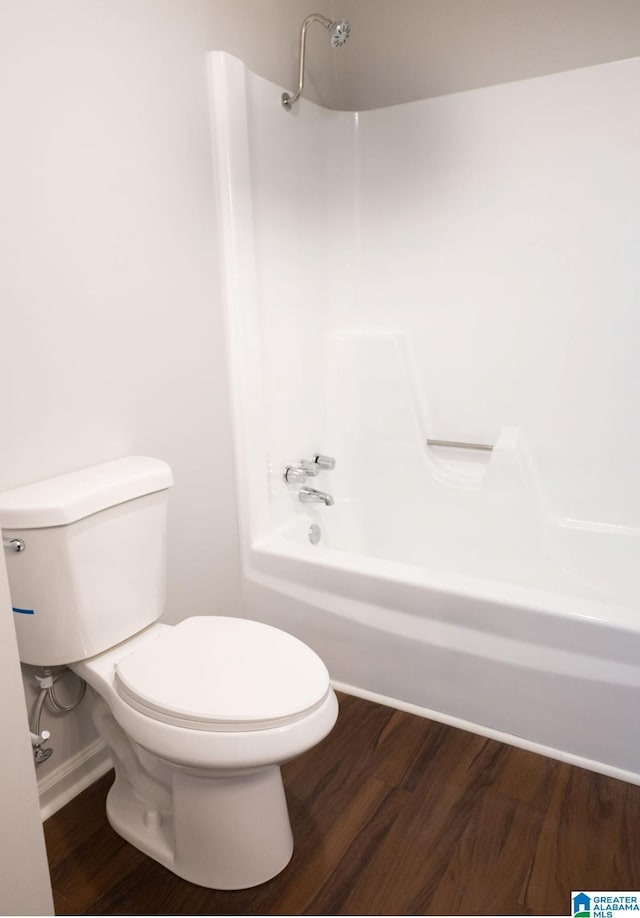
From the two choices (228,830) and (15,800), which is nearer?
(15,800)

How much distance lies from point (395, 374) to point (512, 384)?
43cm

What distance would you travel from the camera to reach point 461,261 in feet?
7.53

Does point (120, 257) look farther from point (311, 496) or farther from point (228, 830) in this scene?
point (228, 830)

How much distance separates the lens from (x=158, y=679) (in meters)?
1.32

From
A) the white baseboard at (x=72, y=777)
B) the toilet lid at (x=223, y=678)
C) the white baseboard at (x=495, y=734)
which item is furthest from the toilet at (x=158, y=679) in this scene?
the white baseboard at (x=495, y=734)

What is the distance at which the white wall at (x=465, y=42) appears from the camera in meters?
1.97

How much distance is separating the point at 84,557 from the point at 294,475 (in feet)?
3.21

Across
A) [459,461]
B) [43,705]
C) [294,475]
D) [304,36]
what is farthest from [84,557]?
[304,36]

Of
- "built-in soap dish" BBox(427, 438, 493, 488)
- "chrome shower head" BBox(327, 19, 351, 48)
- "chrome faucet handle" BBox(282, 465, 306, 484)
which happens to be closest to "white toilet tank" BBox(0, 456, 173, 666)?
"chrome faucet handle" BBox(282, 465, 306, 484)

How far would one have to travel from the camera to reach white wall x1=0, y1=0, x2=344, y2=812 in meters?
1.38

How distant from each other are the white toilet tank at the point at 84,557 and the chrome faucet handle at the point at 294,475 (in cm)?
72

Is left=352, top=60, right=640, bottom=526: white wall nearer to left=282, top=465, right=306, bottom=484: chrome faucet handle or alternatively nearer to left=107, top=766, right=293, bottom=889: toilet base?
left=282, top=465, right=306, bottom=484: chrome faucet handle

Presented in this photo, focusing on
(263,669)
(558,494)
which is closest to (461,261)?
(558,494)

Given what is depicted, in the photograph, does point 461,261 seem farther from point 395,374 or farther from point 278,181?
point 278,181
